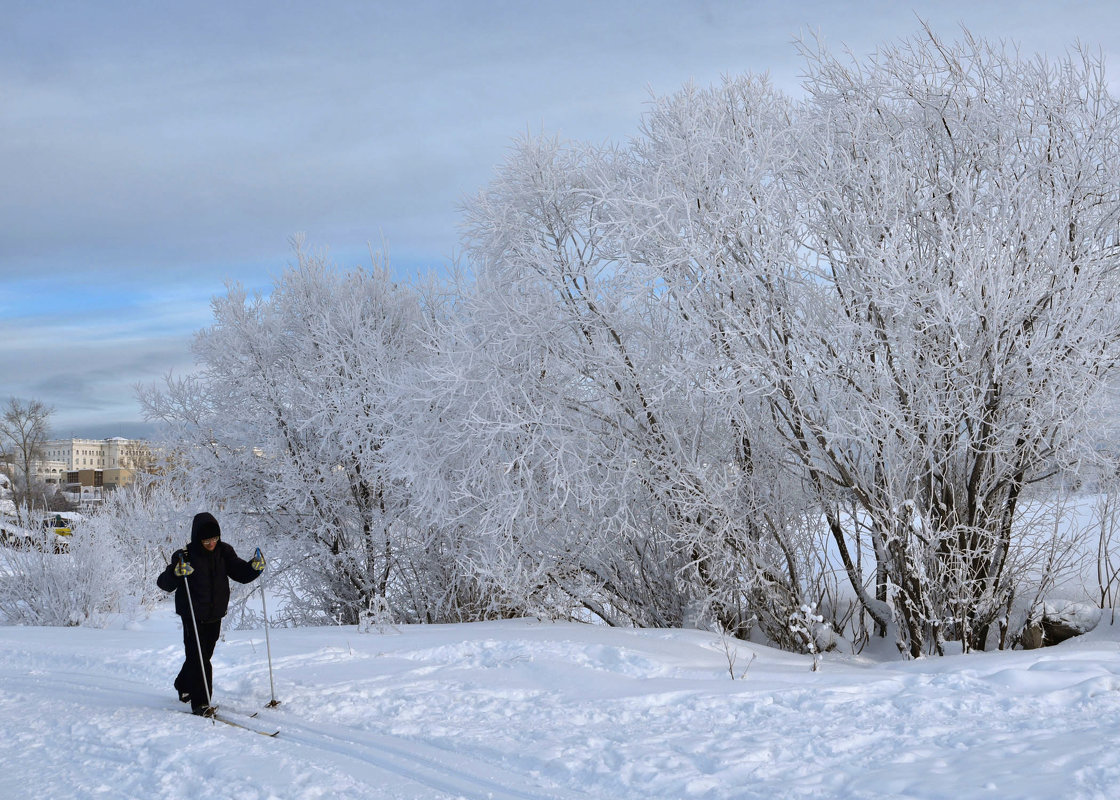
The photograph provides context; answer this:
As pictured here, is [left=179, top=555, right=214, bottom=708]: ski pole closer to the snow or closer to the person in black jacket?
the person in black jacket

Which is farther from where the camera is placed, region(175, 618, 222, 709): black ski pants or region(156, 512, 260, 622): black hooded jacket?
region(156, 512, 260, 622): black hooded jacket

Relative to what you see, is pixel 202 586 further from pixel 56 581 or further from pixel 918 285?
pixel 56 581

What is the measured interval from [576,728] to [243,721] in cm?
226

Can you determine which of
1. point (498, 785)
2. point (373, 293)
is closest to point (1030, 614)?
point (498, 785)

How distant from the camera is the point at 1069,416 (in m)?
7.71

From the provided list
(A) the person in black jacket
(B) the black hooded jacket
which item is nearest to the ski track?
(A) the person in black jacket

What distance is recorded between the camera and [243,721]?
6.15 m

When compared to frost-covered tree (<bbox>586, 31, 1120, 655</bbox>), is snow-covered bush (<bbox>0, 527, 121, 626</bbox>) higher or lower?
lower

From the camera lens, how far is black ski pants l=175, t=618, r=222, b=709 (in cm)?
654

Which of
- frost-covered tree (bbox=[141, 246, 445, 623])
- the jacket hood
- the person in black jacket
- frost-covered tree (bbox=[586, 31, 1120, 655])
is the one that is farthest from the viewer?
frost-covered tree (bbox=[141, 246, 445, 623])

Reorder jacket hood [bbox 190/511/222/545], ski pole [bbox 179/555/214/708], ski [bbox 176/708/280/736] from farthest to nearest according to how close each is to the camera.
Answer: jacket hood [bbox 190/511/222/545] → ski pole [bbox 179/555/214/708] → ski [bbox 176/708/280/736]

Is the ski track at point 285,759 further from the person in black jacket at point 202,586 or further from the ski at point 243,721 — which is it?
the person in black jacket at point 202,586

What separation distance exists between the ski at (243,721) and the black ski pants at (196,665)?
139 mm

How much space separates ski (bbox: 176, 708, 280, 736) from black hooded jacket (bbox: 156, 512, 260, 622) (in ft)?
2.37
